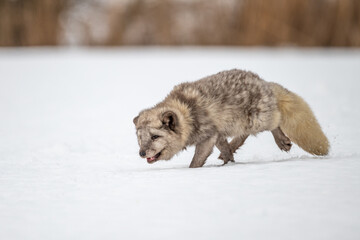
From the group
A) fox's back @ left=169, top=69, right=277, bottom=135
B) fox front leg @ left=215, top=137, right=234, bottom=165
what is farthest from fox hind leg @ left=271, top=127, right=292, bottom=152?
fox front leg @ left=215, top=137, right=234, bottom=165

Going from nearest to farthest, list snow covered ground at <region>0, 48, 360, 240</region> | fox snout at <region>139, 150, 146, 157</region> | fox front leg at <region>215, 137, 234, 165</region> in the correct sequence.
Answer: snow covered ground at <region>0, 48, 360, 240</region>
fox snout at <region>139, 150, 146, 157</region>
fox front leg at <region>215, 137, 234, 165</region>

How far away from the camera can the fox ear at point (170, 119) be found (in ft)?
15.2

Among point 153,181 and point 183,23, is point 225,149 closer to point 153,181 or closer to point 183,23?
point 153,181

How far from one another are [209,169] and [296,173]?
792 mm

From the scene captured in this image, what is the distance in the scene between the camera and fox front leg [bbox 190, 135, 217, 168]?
4.74m

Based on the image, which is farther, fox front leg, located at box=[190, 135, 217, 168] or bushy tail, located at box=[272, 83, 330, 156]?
bushy tail, located at box=[272, 83, 330, 156]

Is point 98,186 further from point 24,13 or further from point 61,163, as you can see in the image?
point 24,13

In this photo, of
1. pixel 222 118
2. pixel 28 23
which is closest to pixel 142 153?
pixel 222 118

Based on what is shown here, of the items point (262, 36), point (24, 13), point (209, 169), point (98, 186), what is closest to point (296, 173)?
point (209, 169)

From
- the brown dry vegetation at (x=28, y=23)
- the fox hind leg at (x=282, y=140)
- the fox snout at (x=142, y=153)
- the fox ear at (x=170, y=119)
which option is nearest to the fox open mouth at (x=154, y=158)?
the fox snout at (x=142, y=153)

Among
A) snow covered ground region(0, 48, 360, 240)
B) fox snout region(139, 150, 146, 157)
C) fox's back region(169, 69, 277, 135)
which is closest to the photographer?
snow covered ground region(0, 48, 360, 240)

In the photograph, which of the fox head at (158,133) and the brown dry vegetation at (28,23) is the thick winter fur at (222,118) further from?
the brown dry vegetation at (28,23)

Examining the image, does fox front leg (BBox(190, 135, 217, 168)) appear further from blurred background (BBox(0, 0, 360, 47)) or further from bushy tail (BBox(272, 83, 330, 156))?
blurred background (BBox(0, 0, 360, 47))

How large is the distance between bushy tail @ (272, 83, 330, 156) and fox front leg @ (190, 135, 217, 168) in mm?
831
